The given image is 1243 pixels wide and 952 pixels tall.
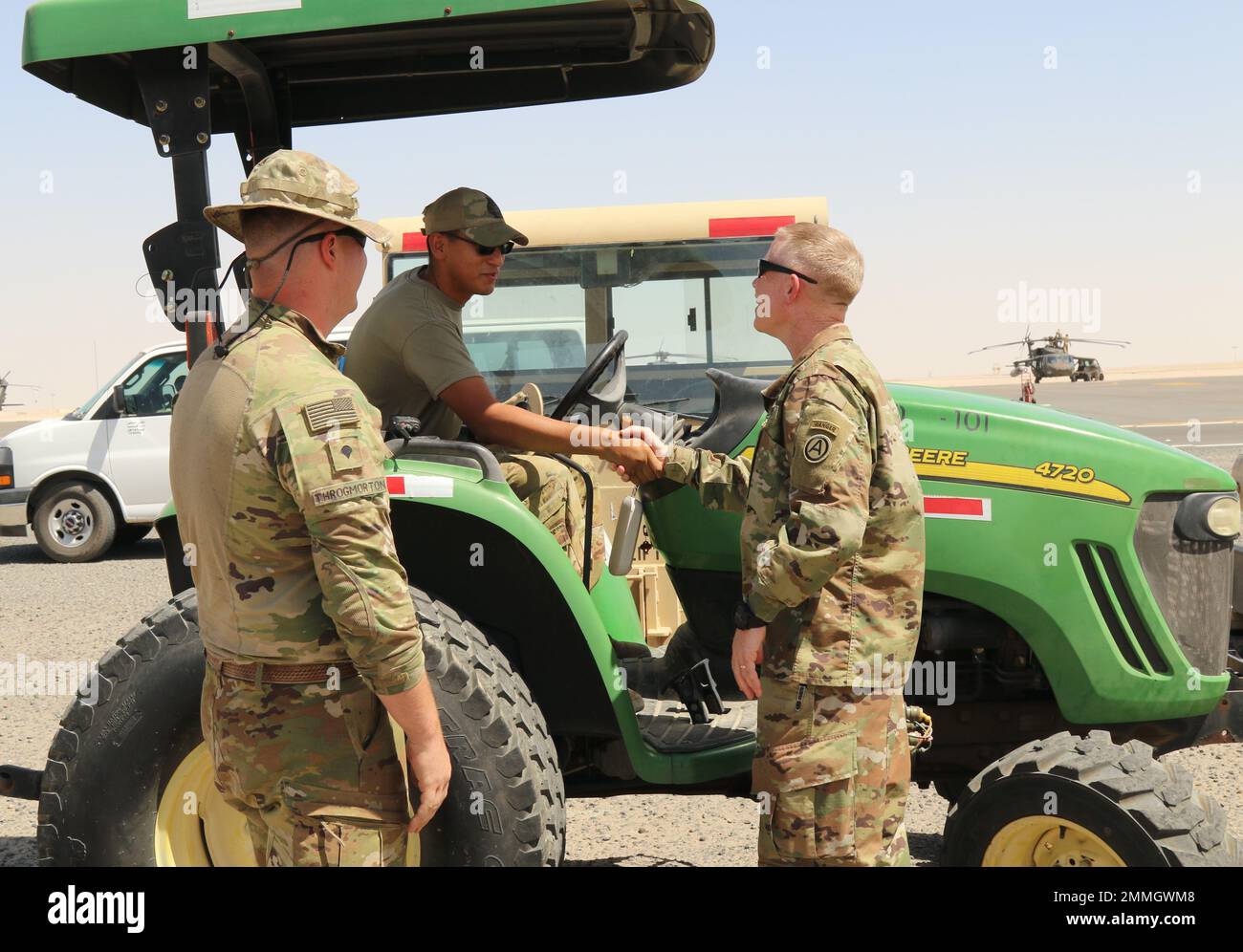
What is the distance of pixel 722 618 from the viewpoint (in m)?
3.29

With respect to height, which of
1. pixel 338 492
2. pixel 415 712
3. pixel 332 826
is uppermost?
pixel 338 492

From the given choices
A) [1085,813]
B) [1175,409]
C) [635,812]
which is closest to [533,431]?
[1085,813]

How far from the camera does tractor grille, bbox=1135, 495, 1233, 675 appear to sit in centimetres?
317

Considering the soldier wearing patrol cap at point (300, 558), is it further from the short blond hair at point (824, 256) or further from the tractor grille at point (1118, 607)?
the tractor grille at point (1118, 607)

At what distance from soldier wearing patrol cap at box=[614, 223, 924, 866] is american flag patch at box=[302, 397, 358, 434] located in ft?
2.98

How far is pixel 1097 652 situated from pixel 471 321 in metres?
3.36

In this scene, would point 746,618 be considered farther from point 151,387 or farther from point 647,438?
point 151,387

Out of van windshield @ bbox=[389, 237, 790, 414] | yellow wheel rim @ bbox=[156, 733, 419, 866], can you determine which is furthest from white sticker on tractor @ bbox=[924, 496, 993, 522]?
van windshield @ bbox=[389, 237, 790, 414]

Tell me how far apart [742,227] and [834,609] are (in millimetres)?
3633

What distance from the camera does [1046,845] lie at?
9.30 ft

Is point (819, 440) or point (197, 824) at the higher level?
point (819, 440)

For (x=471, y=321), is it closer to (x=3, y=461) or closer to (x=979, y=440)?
(x=979, y=440)

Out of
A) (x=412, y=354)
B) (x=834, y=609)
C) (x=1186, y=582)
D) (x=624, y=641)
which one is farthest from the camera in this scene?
(x=624, y=641)

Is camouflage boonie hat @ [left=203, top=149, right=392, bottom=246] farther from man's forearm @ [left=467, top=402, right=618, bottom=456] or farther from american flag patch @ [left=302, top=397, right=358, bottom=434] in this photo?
man's forearm @ [left=467, top=402, right=618, bottom=456]
